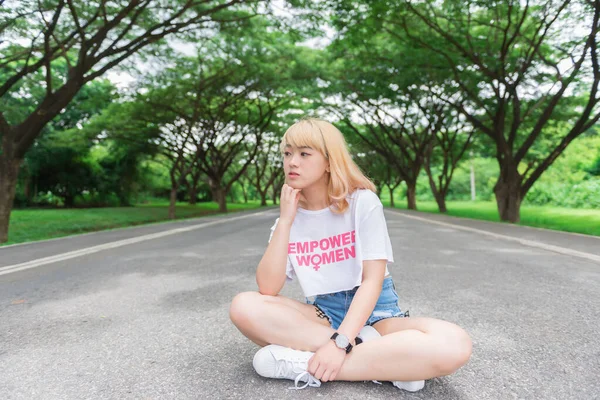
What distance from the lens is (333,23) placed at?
38.2 feet

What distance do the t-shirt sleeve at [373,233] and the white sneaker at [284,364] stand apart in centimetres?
57

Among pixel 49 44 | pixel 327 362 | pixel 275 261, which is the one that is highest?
pixel 49 44

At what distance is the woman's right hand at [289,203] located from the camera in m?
2.27

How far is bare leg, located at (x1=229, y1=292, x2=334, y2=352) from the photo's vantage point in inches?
85.4

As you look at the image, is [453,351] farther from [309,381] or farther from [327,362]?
[309,381]

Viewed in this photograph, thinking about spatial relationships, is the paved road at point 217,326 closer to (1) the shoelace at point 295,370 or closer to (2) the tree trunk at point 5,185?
(1) the shoelace at point 295,370

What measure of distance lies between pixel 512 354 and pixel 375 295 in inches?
42.7

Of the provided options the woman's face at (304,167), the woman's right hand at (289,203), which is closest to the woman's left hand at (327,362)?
the woman's right hand at (289,203)

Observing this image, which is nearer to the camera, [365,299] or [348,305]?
[365,299]

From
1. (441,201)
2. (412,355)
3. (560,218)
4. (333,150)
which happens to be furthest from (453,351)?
(441,201)

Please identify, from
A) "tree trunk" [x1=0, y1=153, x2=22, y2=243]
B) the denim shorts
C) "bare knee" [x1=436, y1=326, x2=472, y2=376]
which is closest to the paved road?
"bare knee" [x1=436, y1=326, x2=472, y2=376]

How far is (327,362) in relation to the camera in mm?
1993

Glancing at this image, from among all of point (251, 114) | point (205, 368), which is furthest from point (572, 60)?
point (251, 114)

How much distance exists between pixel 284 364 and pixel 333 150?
1085 mm
